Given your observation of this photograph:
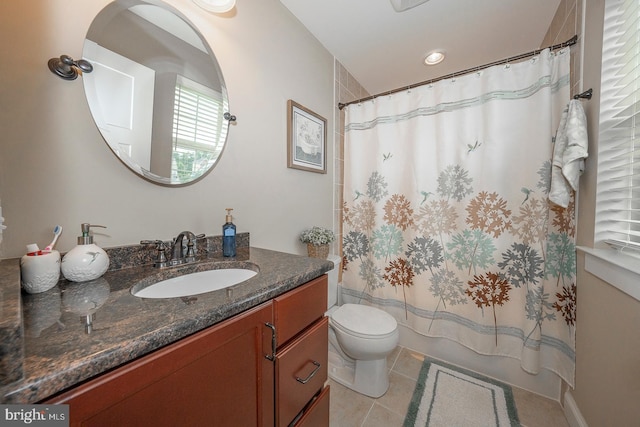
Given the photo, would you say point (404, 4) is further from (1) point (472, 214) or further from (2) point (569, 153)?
(1) point (472, 214)

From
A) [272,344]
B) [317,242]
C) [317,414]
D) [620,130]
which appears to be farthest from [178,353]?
[620,130]

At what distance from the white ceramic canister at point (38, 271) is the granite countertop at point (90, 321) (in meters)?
0.02

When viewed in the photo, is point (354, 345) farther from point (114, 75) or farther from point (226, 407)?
point (114, 75)

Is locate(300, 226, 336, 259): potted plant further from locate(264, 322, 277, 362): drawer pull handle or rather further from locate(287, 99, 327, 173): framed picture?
locate(264, 322, 277, 362): drawer pull handle

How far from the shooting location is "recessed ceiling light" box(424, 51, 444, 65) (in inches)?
69.9

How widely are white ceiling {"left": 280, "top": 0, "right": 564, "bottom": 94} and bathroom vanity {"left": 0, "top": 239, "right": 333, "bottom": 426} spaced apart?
1612 millimetres

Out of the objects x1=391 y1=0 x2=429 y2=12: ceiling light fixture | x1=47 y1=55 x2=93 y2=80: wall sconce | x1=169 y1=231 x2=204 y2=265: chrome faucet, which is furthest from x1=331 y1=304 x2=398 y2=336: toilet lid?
x1=391 y1=0 x2=429 y2=12: ceiling light fixture

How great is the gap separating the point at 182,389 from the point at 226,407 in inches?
5.5

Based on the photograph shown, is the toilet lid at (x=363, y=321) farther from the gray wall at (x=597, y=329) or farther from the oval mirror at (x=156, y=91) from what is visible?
the oval mirror at (x=156, y=91)

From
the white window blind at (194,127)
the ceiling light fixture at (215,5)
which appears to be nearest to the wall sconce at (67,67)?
the white window blind at (194,127)

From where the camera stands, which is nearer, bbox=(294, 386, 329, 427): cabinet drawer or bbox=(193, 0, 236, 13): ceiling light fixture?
bbox=(294, 386, 329, 427): cabinet drawer

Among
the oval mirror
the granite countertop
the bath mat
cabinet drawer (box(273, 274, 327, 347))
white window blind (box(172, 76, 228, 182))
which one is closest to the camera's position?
the granite countertop

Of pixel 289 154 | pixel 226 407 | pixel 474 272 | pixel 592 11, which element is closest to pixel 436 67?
pixel 592 11

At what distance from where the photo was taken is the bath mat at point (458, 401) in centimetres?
115
